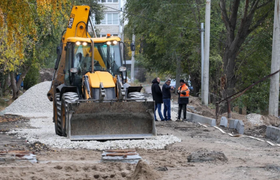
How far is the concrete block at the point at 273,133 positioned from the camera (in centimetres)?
1274

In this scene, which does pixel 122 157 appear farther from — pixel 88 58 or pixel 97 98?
pixel 88 58

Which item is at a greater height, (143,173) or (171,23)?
(171,23)

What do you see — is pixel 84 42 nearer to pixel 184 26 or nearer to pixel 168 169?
pixel 168 169

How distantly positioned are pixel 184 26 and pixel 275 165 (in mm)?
22731

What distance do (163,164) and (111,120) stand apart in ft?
13.6

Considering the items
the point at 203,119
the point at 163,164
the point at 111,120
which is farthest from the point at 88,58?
the point at 203,119

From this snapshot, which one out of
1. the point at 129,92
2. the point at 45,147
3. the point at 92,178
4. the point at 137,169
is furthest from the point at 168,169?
the point at 129,92

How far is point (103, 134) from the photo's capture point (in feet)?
39.9

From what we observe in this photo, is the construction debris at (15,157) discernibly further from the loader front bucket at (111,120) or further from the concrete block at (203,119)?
the concrete block at (203,119)

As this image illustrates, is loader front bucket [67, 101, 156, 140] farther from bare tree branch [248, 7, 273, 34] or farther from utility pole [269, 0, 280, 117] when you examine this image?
bare tree branch [248, 7, 273, 34]

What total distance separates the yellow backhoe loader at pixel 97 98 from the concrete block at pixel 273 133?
3534mm

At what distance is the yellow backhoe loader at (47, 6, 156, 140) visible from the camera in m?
12.1

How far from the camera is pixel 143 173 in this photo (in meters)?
6.95

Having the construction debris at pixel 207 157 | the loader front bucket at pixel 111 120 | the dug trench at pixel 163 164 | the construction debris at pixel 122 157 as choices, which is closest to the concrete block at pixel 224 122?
the dug trench at pixel 163 164
